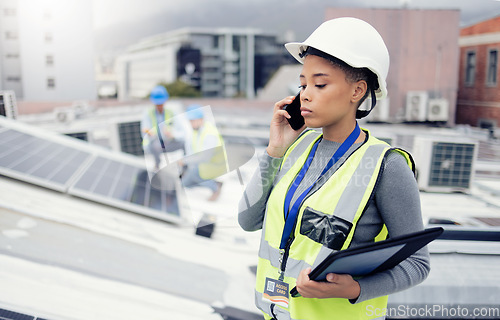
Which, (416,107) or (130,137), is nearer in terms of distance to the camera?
(130,137)

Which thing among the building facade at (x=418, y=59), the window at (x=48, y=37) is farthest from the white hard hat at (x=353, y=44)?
the window at (x=48, y=37)

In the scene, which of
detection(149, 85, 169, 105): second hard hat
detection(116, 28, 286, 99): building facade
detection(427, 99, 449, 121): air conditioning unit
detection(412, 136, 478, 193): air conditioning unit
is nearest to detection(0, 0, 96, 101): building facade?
detection(427, 99, 449, 121): air conditioning unit

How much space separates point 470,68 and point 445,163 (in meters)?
10.1

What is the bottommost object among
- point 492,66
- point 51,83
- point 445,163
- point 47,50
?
point 445,163

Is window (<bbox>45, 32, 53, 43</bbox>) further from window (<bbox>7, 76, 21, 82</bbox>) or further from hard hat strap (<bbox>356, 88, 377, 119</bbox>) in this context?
hard hat strap (<bbox>356, 88, 377, 119</bbox>)

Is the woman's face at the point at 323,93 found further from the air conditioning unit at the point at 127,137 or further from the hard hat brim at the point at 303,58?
the air conditioning unit at the point at 127,137

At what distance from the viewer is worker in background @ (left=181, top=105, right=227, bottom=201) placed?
1.13 metres

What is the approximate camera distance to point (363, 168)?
88 centimetres

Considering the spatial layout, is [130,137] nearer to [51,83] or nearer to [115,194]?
[115,194]

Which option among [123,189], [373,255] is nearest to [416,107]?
[123,189]

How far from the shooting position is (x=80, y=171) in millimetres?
4426

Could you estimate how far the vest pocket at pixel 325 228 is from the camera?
2.80ft

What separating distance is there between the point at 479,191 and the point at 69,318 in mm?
6821

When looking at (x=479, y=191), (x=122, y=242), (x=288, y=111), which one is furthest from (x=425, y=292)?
(x=479, y=191)
